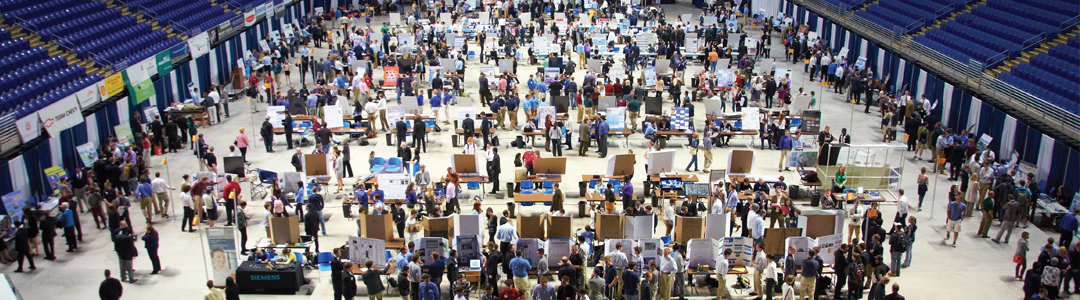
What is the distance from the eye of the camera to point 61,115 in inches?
976

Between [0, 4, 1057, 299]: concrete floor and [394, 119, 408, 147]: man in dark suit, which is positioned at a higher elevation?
[394, 119, 408, 147]: man in dark suit

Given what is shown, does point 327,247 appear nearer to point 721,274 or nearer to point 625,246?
point 625,246

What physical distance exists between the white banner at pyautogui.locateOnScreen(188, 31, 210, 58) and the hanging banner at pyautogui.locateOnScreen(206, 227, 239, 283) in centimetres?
1804

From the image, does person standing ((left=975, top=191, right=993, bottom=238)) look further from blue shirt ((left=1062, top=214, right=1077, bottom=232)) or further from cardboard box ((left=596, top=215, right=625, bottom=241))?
cardboard box ((left=596, top=215, right=625, bottom=241))

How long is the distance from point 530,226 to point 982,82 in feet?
57.4

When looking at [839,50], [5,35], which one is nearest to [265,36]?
[5,35]

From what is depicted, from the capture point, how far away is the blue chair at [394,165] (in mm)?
24641

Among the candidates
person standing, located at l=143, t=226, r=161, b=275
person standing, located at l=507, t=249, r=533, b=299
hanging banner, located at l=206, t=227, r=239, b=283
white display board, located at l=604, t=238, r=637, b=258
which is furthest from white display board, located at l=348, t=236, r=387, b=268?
white display board, located at l=604, t=238, r=637, b=258

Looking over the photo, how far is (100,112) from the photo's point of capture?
27.2 meters

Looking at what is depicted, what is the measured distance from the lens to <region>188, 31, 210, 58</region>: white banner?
112 feet

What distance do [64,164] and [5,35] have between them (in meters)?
5.42

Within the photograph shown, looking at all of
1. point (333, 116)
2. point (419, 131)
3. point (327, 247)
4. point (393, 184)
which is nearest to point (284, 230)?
point (327, 247)

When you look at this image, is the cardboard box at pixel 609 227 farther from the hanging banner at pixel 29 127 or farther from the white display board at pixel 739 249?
the hanging banner at pixel 29 127

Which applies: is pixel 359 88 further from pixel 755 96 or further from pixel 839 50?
pixel 839 50
